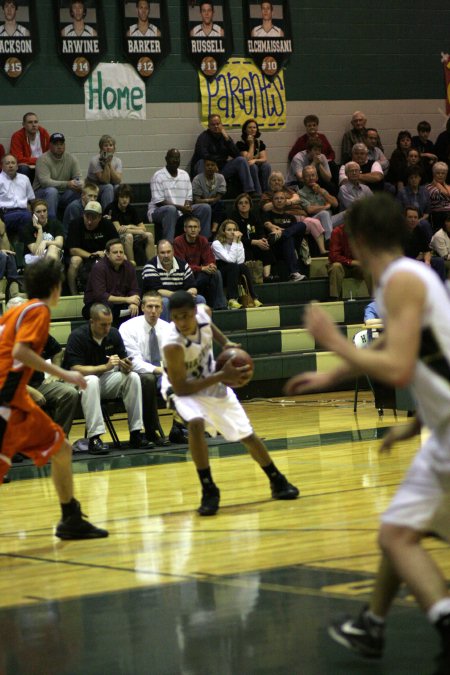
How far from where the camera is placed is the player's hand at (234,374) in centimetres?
667

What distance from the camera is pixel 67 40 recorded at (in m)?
15.4

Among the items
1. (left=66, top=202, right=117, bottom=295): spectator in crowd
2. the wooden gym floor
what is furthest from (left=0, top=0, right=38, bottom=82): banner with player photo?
the wooden gym floor

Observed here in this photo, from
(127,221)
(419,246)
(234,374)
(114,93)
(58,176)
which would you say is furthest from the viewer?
(114,93)

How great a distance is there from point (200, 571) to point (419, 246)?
10.0 m

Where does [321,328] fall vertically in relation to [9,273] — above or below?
above

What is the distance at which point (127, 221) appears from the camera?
13.7 metres

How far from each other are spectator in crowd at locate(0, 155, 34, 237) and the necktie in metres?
3.32

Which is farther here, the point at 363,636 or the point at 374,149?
the point at 374,149

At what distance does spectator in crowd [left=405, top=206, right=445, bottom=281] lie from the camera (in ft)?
47.9

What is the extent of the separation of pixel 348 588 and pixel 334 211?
11.5 meters

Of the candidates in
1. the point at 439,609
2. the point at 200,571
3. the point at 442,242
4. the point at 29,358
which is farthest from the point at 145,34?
the point at 439,609

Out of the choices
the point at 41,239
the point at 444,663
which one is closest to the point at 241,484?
the point at 444,663

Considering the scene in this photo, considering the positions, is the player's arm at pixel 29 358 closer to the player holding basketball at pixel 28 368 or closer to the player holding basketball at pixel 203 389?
the player holding basketball at pixel 28 368

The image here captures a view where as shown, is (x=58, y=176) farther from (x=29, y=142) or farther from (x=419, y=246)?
(x=419, y=246)
